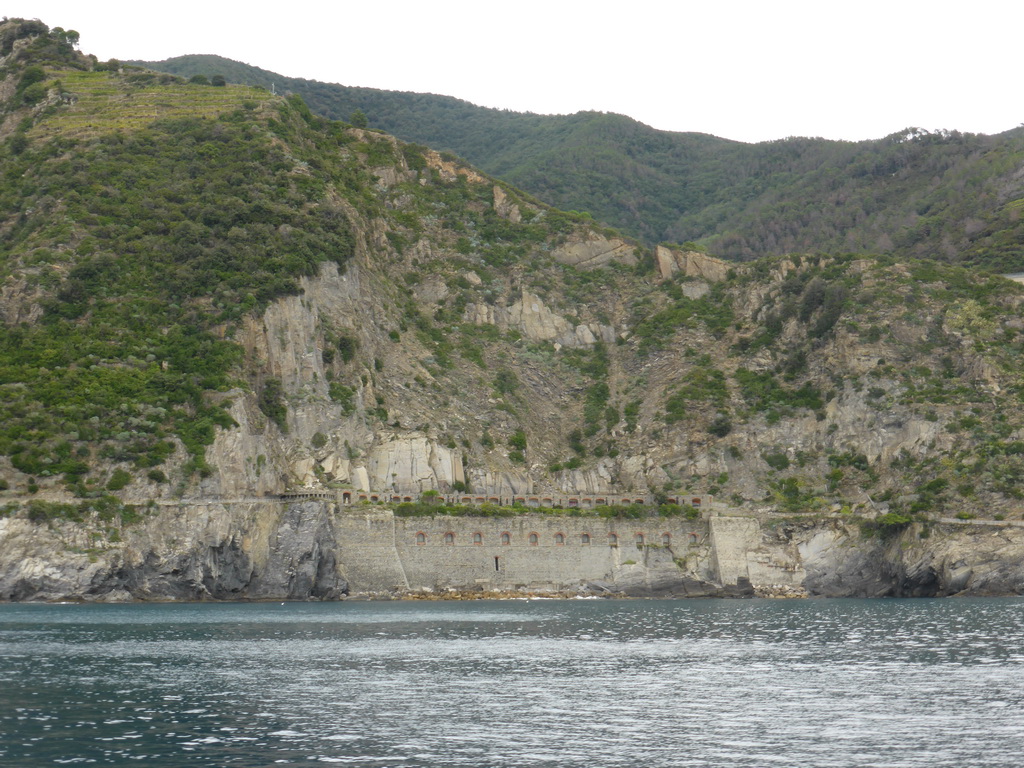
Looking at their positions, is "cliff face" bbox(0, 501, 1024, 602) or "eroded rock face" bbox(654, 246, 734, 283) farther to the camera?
"eroded rock face" bbox(654, 246, 734, 283)

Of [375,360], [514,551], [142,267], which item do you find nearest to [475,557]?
[514,551]

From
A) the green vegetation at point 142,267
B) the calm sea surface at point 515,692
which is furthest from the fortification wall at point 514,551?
the calm sea surface at point 515,692

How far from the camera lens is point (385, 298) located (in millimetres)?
132875

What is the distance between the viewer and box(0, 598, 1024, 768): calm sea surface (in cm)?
3503

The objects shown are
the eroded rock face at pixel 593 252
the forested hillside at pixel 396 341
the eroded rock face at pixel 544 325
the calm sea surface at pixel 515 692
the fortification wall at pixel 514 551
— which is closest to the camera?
the calm sea surface at pixel 515 692

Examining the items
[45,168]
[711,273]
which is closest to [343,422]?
[45,168]

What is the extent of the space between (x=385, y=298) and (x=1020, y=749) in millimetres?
104075

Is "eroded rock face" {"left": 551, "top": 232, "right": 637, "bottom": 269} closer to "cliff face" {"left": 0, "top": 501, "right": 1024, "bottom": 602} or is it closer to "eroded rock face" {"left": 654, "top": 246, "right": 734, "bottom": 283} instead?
"eroded rock face" {"left": 654, "top": 246, "right": 734, "bottom": 283}

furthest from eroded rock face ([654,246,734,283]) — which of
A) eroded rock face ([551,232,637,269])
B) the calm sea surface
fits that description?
the calm sea surface

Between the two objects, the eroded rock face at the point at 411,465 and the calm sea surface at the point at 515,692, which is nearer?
the calm sea surface at the point at 515,692

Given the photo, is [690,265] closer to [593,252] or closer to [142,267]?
[593,252]

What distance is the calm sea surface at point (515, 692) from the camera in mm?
35031

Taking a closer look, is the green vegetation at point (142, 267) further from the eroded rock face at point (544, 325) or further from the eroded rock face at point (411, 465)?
the eroded rock face at point (544, 325)

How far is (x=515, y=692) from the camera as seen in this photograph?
4641 centimetres
